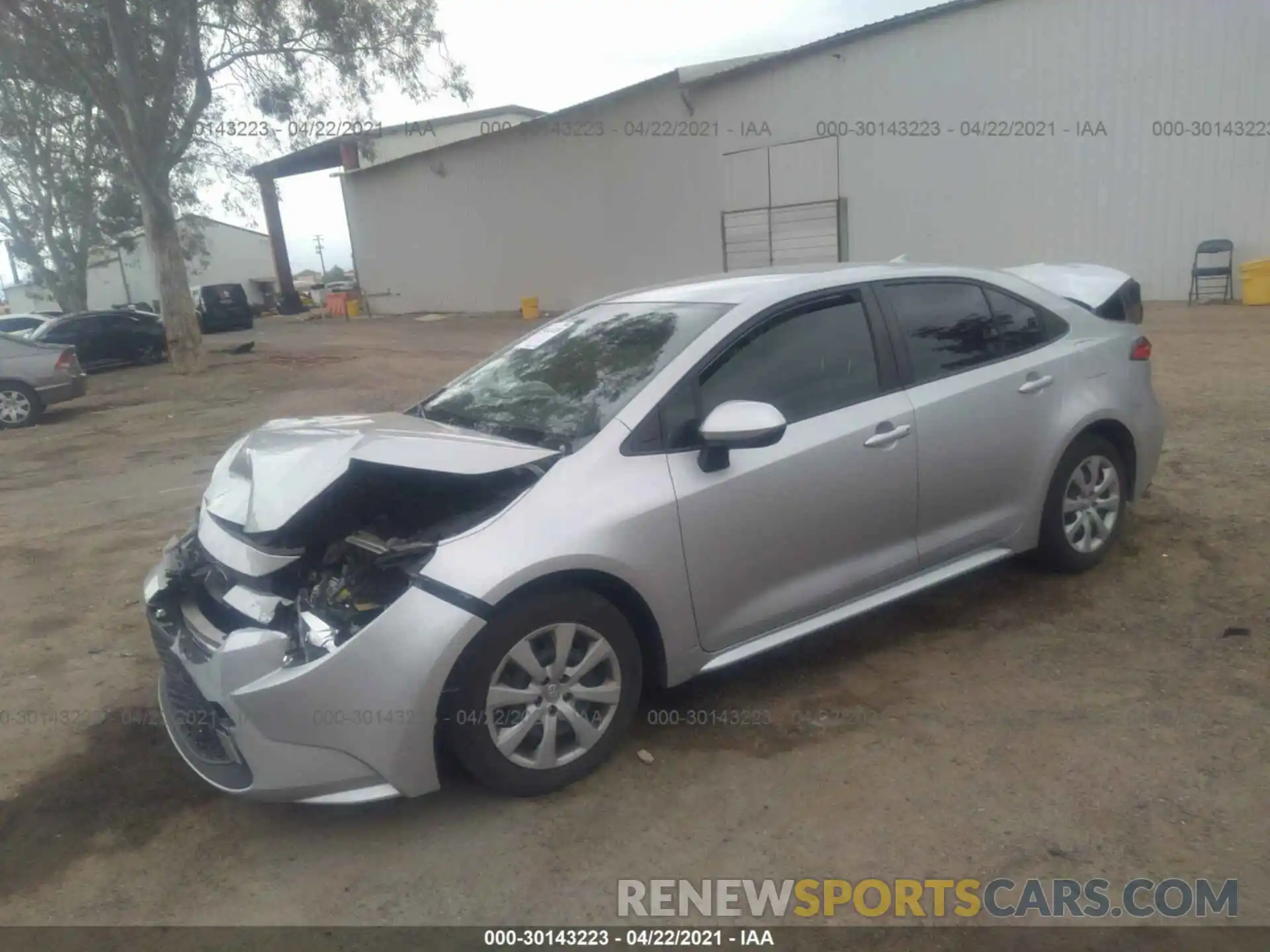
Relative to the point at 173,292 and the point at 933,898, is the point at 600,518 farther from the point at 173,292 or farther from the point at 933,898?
the point at 173,292

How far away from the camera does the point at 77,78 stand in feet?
56.0

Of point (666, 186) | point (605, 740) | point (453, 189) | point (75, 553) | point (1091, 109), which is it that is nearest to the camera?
point (605, 740)

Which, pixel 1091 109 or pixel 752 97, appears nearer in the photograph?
pixel 1091 109

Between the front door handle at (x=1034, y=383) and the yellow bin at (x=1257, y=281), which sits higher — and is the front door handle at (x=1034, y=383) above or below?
above

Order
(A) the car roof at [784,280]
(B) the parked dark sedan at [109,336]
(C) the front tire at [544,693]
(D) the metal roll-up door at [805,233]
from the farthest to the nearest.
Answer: (B) the parked dark sedan at [109,336] → (D) the metal roll-up door at [805,233] → (A) the car roof at [784,280] → (C) the front tire at [544,693]

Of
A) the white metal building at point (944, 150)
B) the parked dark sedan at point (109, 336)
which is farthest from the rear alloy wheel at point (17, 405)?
the white metal building at point (944, 150)

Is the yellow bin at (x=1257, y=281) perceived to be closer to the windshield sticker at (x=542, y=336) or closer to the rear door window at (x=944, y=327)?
the rear door window at (x=944, y=327)

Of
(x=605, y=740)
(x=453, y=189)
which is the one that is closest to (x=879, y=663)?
(x=605, y=740)

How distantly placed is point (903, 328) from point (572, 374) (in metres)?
1.38

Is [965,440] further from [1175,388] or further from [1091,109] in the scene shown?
[1091,109]

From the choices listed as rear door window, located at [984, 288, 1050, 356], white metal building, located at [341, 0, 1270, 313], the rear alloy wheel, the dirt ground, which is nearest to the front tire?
the dirt ground

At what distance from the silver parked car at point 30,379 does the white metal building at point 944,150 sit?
1299 centimetres

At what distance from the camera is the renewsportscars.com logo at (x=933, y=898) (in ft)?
8.27

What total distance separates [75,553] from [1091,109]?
1510 centimetres
